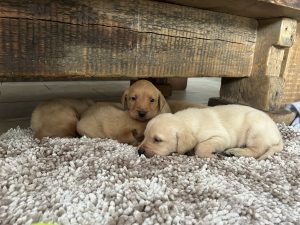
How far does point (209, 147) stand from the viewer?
158 centimetres

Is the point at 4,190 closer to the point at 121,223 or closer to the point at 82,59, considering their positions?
the point at 121,223

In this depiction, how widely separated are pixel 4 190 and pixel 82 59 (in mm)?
738

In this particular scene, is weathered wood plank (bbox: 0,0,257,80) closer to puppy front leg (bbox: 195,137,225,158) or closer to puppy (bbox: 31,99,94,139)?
puppy (bbox: 31,99,94,139)

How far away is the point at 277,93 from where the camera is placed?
2270 mm

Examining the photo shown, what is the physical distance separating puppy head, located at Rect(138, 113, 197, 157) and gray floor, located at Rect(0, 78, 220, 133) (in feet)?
3.10

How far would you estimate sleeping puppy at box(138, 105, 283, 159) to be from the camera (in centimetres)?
154

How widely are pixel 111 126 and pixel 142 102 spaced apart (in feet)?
0.74

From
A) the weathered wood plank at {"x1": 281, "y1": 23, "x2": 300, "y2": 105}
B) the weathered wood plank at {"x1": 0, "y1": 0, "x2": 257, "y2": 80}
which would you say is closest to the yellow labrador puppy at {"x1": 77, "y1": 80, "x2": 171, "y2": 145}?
the weathered wood plank at {"x1": 0, "y1": 0, "x2": 257, "y2": 80}

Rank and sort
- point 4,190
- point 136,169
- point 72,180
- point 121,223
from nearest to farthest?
point 121,223 < point 4,190 < point 72,180 < point 136,169

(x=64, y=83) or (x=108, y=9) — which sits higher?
(x=108, y=9)

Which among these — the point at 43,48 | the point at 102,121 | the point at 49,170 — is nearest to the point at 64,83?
the point at 102,121

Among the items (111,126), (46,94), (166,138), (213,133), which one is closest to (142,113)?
(111,126)

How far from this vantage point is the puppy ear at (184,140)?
1.55m

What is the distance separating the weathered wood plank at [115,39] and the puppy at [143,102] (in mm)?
94
